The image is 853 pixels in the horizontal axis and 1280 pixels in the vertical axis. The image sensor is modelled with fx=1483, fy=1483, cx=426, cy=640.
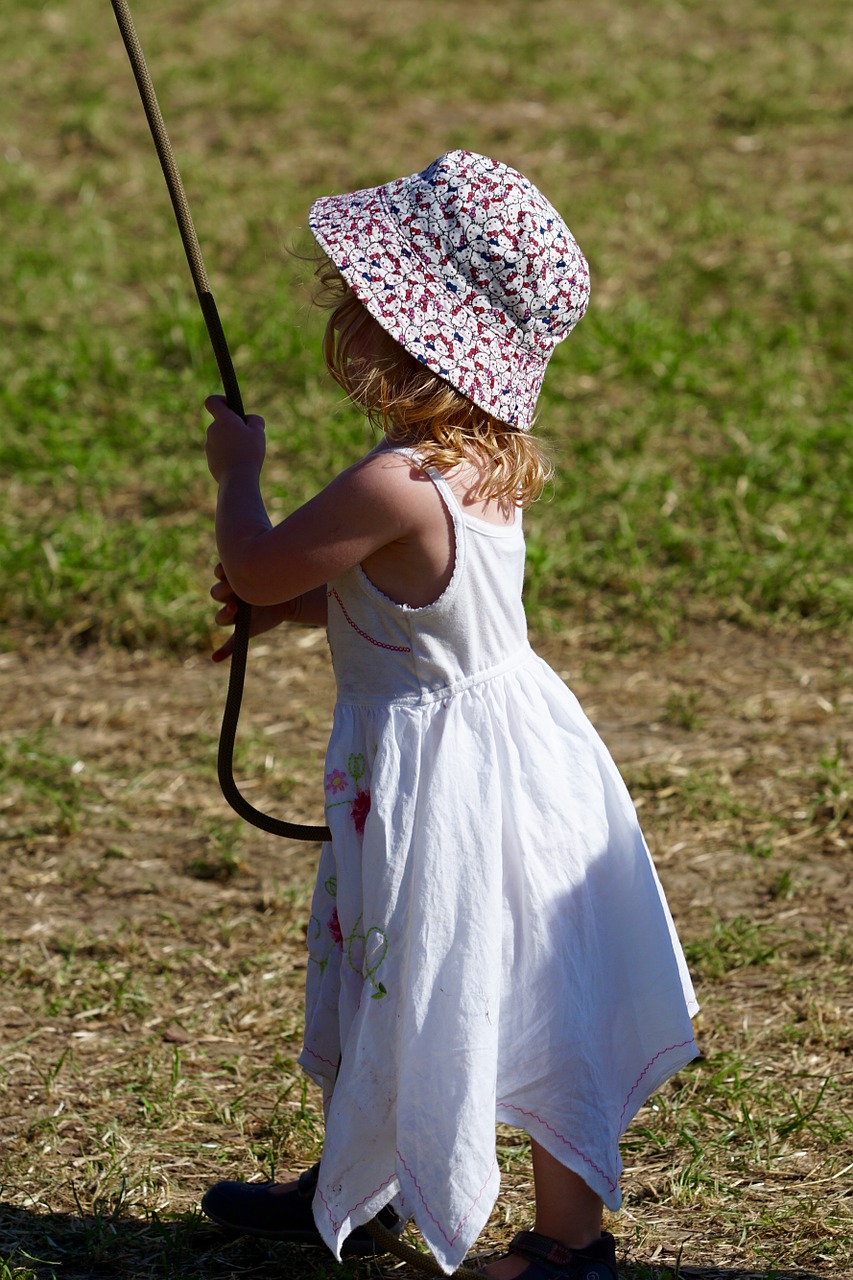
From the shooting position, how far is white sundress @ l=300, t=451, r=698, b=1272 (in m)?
2.00

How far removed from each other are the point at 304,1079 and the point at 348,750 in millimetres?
975

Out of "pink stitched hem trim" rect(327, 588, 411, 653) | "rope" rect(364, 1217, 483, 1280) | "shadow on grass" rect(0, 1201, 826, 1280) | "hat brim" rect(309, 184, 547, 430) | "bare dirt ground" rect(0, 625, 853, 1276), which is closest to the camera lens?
"hat brim" rect(309, 184, 547, 430)

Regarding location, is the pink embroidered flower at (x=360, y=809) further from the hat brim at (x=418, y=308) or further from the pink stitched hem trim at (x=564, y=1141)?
the hat brim at (x=418, y=308)

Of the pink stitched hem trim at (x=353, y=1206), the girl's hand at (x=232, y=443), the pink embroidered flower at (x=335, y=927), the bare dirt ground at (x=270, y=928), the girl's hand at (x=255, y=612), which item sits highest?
the girl's hand at (x=232, y=443)

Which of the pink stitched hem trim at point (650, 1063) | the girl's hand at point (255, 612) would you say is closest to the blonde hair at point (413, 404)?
the girl's hand at point (255, 612)

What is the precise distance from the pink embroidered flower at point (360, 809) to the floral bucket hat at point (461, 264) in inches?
22.1

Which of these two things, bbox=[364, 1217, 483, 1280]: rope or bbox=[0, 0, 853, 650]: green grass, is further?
bbox=[0, 0, 853, 650]: green grass

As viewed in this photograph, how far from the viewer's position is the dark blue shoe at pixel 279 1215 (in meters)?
2.36

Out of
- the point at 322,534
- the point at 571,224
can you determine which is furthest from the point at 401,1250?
the point at 571,224

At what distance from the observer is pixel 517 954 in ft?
6.81

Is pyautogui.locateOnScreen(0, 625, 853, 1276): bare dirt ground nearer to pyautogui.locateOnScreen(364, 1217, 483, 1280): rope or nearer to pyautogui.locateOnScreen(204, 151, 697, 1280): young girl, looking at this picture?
pyautogui.locateOnScreen(364, 1217, 483, 1280): rope

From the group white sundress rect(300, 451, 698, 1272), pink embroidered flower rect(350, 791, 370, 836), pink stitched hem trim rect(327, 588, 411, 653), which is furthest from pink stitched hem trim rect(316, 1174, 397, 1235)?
pink stitched hem trim rect(327, 588, 411, 653)

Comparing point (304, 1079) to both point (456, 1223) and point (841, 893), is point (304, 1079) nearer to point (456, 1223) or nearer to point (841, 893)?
point (456, 1223)

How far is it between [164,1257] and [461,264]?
62.3 inches
